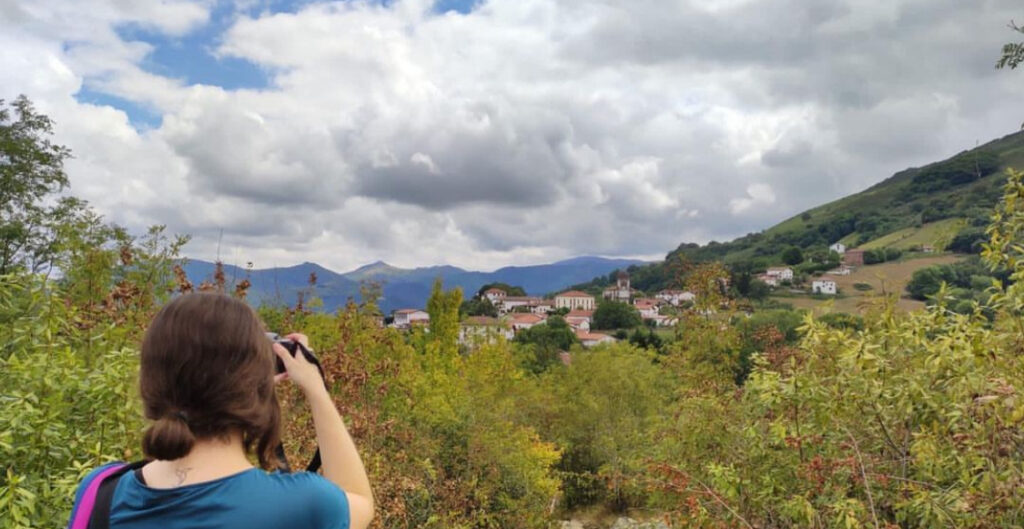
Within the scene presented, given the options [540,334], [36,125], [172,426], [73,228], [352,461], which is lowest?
[540,334]

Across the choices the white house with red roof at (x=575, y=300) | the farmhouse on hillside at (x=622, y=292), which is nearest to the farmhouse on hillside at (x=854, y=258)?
the farmhouse on hillside at (x=622, y=292)

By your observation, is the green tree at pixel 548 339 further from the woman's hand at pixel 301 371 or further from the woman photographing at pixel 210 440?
the woman photographing at pixel 210 440

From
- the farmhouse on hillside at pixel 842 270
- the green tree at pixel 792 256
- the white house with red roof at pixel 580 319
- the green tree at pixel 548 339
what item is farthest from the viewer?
the green tree at pixel 792 256

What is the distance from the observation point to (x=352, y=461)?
5.18ft

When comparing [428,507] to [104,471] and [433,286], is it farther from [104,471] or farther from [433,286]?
A: [433,286]

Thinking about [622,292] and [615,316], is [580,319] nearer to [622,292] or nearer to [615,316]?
[615,316]

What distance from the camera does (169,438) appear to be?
1.35m

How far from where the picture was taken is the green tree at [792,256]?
380 feet

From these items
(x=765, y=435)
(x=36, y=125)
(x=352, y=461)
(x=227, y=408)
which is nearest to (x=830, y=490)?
(x=765, y=435)

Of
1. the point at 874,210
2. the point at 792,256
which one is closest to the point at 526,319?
the point at 792,256

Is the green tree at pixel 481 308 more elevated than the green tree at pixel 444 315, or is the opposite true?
the green tree at pixel 444 315

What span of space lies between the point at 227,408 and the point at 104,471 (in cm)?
37

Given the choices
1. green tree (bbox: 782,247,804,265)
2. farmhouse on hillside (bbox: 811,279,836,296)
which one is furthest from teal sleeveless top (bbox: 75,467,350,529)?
green tree (bbox: 782,247,804,265)

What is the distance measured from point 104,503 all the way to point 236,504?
1.08ft
